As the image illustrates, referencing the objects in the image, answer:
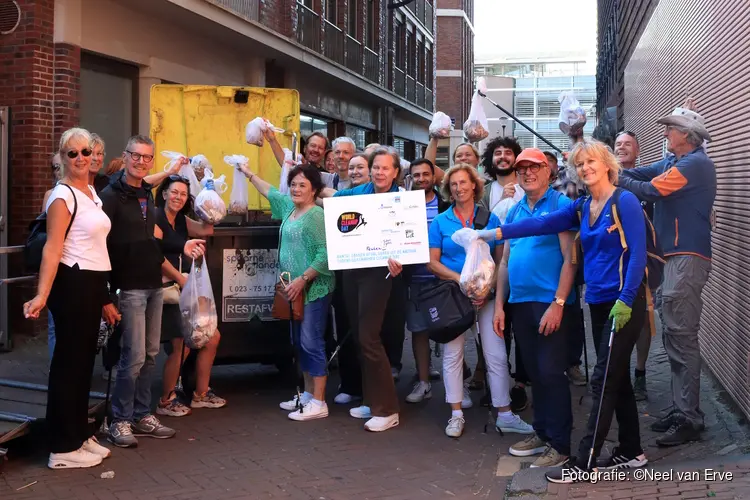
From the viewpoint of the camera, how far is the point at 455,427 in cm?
641

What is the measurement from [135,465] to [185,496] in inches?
28.0

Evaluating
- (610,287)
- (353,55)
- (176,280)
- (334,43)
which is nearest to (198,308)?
(176,280)

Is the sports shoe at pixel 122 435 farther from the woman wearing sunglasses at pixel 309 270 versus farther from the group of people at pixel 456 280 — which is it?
the woman wearing sunglasses at pixel 309 270

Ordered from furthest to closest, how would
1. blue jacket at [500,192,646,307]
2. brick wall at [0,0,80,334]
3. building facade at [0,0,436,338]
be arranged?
building facade at [0,0,436,338], brick wall at [0,0,80,334], blue jacket at [500,192,646,307]

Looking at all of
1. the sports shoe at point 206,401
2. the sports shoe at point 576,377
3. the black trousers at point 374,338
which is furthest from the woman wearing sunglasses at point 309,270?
the sports shoe at point 576,377

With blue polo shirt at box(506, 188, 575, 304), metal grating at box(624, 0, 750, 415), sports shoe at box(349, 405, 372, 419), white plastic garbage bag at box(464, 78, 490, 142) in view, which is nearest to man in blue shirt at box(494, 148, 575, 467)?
blue polo shirt at box(506, 188, 575, 304)

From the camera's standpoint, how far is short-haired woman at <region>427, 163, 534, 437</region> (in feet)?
20.9

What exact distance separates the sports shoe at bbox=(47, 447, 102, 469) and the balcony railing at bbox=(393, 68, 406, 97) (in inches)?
1070

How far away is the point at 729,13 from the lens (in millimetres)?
7031

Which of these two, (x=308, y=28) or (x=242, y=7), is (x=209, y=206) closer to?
(x=242, y=7)

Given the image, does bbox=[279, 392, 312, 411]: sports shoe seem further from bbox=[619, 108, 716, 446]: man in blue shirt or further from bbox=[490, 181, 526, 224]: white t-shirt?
Answer: bbox=[619, 108, 716, 446]: man in blue shirt

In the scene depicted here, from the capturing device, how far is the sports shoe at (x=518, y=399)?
23.7 feet

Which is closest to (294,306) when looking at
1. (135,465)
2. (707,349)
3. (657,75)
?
(135,465)

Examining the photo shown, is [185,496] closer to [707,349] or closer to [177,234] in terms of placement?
[177,234]
